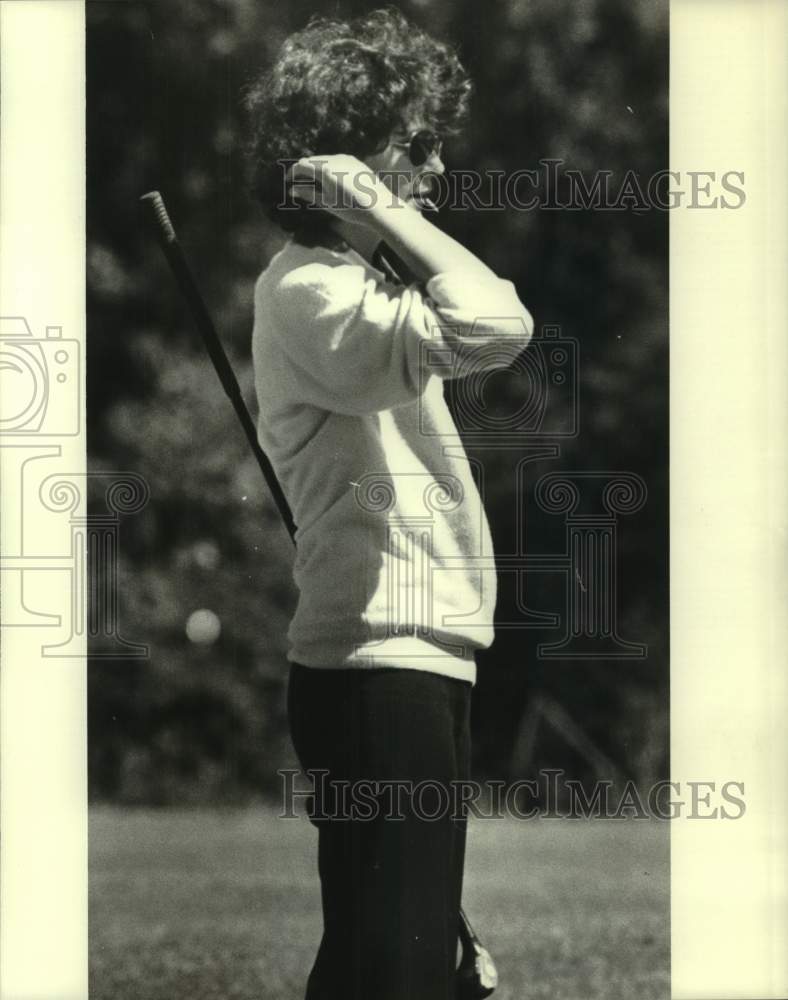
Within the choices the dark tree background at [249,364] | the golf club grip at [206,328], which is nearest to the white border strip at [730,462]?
the dark tree background at [249,364]

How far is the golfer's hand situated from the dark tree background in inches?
6.2

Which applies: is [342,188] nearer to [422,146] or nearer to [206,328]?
[422,146]

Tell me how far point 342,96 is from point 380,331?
2.32 feet

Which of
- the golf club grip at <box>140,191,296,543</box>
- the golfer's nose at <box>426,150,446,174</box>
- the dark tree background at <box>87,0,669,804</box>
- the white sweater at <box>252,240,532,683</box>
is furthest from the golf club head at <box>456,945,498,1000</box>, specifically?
the golfer's nose at <box>426,150,446,174</box>

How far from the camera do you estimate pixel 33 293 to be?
3.83m

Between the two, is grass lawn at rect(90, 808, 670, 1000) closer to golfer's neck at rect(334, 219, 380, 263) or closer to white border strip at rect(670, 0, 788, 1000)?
white border strip at rect(670, 0, 788, 1000)

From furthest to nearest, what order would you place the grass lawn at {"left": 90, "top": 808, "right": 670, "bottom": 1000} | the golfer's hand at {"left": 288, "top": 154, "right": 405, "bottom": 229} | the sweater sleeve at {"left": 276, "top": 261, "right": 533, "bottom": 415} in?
the grass lawn at {"left": 90, "top": 808, "right": 670, "bottom": 1000}, the golfer's hand at {"left": 288, "top": 154, "right": 405, "bottom": 229}, the sweater sleeve at {"left": 276, "top": 261, "right": 533, "bottom": 415}

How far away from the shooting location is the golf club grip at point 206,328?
150 inches

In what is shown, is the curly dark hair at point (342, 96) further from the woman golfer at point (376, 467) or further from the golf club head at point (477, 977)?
the golf club head at point (477, 977)

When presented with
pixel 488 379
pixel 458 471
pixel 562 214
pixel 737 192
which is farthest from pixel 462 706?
pixel 737 192

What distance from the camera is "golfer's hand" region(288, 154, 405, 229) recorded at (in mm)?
3738

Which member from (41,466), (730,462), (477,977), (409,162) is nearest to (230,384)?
(41,466)

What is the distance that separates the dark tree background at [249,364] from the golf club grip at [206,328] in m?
0.03

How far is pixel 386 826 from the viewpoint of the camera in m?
3.72
